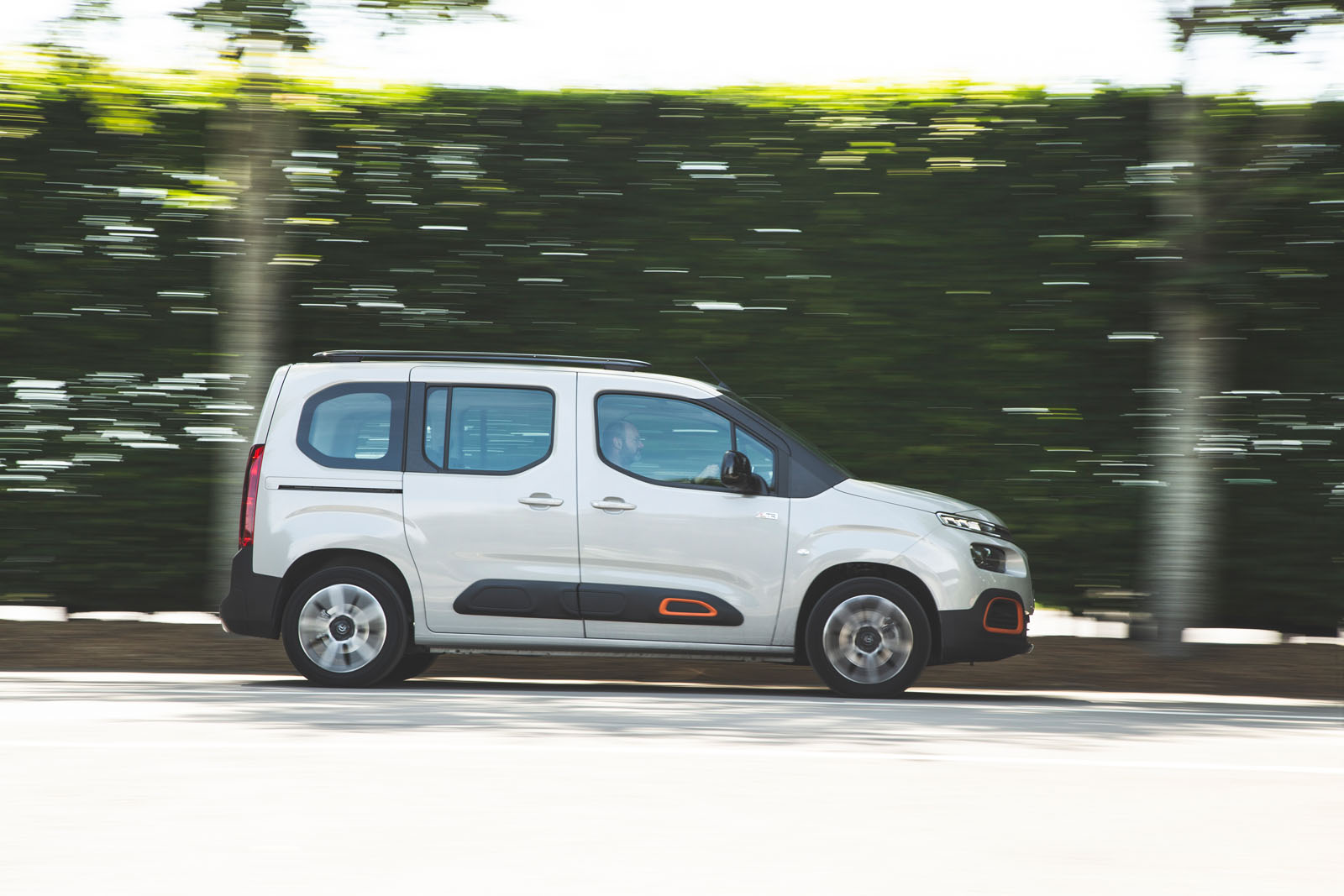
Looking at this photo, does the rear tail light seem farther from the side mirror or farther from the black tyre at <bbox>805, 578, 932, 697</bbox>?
the black tyre at <bbox>805, 578, 932, 697</bbox>

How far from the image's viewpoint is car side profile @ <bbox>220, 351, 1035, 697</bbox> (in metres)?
8.46

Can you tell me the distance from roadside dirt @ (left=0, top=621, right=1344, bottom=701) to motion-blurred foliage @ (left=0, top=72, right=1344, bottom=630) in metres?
0.38

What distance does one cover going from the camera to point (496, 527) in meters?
8.52

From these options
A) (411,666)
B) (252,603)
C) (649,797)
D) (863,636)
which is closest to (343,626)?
(252,603)

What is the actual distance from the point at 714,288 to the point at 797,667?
279cm

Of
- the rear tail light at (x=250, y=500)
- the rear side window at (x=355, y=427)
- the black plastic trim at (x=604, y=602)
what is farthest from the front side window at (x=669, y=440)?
the rear tail light at (x=250, y=500)

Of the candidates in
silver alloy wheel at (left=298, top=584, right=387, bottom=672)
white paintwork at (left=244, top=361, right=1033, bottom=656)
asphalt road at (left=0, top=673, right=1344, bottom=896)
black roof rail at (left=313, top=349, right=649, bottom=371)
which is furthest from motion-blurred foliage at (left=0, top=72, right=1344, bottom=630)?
asphalt road at (left=0, top=673, right=1344, bottom=896)

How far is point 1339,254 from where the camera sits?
10273 millimetres

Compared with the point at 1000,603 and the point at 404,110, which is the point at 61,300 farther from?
the point at 1000,603

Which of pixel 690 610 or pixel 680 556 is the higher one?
pixel 680 556

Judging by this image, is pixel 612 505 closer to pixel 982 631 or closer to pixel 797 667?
pixel 982 631

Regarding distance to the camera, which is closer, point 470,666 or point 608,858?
point 608,858

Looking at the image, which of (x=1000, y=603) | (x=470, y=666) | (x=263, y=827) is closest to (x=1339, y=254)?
(x=1000, y=603)

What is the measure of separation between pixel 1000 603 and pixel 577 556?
8.00 feet
